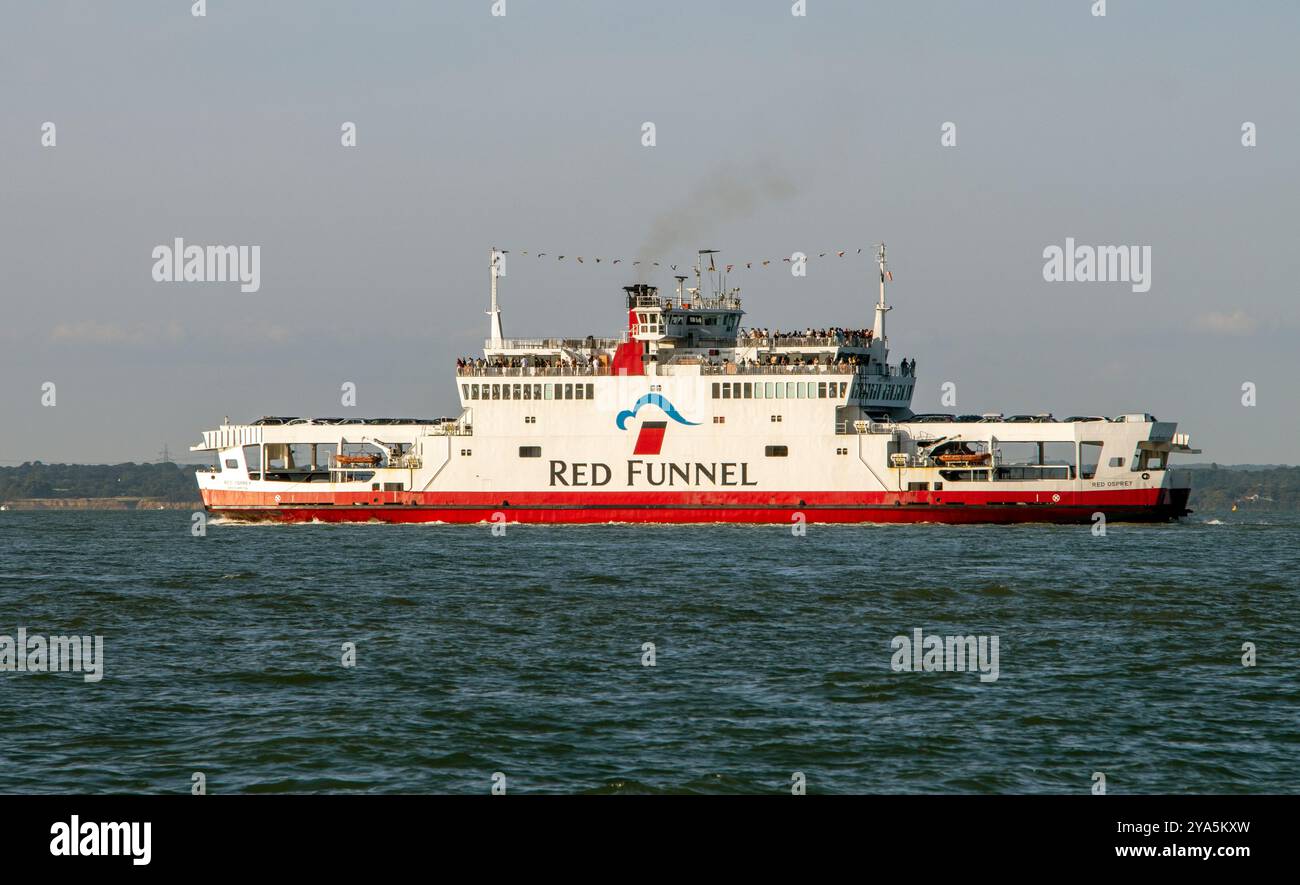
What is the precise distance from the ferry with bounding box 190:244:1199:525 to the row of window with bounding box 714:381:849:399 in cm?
9

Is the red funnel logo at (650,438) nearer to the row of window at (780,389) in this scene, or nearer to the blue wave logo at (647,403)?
the blue wave logo at (647,403)

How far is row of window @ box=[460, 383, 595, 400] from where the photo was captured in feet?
229

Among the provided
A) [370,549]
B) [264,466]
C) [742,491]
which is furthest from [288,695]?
[264,466]

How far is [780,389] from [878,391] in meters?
5.78

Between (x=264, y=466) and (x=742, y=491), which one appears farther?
(x=264, y=466)

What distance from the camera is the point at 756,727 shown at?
2133 centimetres

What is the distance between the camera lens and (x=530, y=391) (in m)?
70.4

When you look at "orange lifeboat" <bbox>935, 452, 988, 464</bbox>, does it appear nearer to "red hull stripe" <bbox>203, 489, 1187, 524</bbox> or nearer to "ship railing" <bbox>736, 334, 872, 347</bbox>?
"red hull stripe" <bbox>203, 489, 1187, 524</bbox>

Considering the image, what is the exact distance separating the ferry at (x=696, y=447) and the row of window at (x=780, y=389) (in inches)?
3.6
